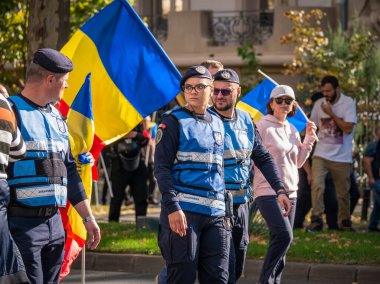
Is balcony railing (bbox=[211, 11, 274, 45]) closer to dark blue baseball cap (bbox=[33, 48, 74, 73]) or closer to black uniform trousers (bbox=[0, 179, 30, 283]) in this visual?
dark blue baseball cap (bbox=[33, 48, 74, 73])

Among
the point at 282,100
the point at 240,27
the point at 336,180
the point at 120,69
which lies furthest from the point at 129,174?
the point at 240,27

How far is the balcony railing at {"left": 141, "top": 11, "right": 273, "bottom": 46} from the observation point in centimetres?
3141

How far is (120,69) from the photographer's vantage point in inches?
410

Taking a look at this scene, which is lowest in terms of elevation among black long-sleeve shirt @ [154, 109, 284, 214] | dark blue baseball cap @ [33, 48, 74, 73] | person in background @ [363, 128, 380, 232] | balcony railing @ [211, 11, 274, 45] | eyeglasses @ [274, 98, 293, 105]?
person in background @ [363, 128, 380, 232]

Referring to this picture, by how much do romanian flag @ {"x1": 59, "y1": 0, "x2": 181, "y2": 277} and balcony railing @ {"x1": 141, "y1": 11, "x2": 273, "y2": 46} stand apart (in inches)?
821

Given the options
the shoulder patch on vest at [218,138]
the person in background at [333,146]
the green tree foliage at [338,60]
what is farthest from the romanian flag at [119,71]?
the green tree foliage at [338,60]

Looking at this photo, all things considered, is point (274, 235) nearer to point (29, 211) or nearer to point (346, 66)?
point (29, 211)

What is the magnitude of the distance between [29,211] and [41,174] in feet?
0.74

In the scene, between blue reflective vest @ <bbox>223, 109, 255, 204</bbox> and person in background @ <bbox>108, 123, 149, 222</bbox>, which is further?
person in background @ <bbox>108, 123, 149, 222</bbox>

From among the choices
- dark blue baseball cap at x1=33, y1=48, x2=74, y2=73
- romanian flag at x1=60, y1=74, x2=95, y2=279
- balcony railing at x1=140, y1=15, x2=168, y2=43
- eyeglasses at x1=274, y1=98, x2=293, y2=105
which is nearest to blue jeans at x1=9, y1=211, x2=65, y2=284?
dark blue baseball cap at x1=33, y1=48, x2=74, y2=73

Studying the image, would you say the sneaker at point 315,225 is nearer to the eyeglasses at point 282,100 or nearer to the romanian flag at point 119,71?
the eyeglasses at point 282,100

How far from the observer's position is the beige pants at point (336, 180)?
15305mm

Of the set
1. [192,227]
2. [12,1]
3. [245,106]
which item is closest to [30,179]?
[192,227]

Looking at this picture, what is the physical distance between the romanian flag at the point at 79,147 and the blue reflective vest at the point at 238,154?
3.97 feet
